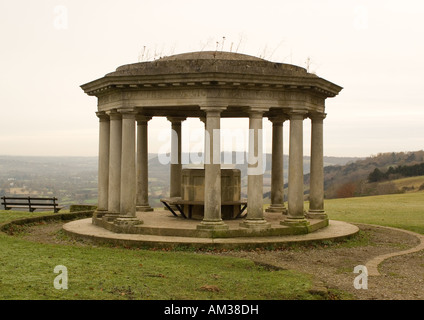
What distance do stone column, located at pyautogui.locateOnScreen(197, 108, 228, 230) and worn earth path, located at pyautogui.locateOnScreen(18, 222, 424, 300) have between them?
181cm

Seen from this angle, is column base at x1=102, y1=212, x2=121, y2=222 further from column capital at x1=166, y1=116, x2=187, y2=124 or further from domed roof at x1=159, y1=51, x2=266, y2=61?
column capital at x1=166, y1=116, x2=187, y2=124

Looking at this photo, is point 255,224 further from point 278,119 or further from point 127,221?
point 278,119

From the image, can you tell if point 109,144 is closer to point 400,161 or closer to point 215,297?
point 215,297

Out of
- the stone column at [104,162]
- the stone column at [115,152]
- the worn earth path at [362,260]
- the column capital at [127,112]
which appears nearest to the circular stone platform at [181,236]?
the worn earth path at [362,260]

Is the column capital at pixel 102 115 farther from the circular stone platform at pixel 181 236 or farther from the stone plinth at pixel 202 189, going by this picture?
the circular stone platform at pixel 181 236

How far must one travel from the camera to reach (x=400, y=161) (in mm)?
124062

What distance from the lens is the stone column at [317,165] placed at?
2244 centimetres

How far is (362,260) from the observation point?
16375 mm

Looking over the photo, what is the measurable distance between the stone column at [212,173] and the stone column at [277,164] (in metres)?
7.35

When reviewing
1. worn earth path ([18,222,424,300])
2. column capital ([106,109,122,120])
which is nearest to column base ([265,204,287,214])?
worn earth path ([18,222,424,300])

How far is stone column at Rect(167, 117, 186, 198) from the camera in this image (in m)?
26.8

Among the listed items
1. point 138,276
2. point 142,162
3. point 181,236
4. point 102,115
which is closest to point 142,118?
point 142,162

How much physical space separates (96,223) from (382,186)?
63.8 m
